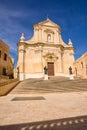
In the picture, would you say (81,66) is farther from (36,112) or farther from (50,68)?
(36,112)

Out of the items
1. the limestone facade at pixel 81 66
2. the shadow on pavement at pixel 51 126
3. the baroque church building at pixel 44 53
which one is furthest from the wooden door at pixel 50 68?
the shadow on pavement at pixel 51 126

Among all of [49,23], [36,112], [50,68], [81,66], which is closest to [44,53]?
[50,68]

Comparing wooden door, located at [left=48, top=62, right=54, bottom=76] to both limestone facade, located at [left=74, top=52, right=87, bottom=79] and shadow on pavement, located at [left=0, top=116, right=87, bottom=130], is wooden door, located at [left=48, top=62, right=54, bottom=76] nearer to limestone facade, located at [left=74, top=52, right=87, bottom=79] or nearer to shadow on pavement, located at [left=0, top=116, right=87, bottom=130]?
Result: limestone facade, located at [left=74, top=52, right=87, bottom=79]

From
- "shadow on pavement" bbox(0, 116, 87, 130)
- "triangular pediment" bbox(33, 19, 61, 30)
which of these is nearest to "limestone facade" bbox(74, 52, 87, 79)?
"triangular pediment" bbox(33, 19, 61, 30)

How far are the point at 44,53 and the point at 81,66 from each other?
319 inches

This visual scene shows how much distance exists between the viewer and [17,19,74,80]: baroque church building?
95.9 feet

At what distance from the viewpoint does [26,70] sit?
Result: 29.2m

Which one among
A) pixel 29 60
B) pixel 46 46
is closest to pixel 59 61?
pixel 46 46

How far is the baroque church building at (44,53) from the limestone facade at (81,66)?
1478 mm

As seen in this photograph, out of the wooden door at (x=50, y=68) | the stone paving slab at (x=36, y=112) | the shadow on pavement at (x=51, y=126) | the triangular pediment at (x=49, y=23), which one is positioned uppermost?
the triangular pediment at (x=49, y=23)

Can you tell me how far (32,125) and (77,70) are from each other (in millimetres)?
28724

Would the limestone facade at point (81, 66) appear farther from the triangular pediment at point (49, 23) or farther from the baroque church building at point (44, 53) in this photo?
the triangular pediment at point (49, 23)

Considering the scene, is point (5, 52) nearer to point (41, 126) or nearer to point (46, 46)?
point (46, 46)

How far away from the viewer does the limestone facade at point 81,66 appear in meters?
29.1
